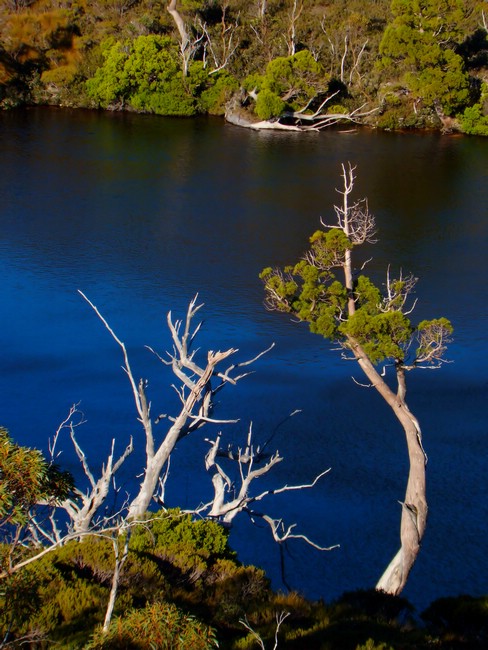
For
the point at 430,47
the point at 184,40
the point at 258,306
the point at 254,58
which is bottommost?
the point at 258,306

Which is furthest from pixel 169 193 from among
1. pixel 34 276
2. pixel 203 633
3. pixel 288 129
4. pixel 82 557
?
pixel 203 633

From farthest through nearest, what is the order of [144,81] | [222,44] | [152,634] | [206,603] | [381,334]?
[222,44], [144,81], [381,334], [206,603], [152,634]

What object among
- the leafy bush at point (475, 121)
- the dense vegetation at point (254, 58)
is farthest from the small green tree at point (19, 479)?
→ the leafy bush at point (475, 121)

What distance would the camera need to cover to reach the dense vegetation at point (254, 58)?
41.5 m

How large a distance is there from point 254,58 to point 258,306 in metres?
29.2

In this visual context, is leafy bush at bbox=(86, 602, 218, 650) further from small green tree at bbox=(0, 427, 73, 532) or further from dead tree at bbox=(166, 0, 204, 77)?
dead tree at bbox=(166, 0, 204, 77)

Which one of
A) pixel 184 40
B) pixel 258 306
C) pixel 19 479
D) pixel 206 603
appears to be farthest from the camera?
pixel 184 40

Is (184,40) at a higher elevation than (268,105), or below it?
higher

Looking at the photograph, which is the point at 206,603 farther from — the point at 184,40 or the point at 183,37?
the point at 183,37

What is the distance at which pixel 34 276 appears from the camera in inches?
861

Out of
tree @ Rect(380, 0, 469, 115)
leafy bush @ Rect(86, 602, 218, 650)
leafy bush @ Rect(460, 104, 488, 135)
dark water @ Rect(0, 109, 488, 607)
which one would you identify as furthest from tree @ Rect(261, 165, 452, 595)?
tree @ Rect(380, 0, 469, 115)

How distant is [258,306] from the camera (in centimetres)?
2053

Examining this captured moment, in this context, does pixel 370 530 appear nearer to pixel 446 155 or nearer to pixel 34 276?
pixel 34 276

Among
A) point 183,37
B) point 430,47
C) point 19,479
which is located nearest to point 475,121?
point 430,47
